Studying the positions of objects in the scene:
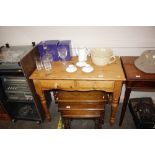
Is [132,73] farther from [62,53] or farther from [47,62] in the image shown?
[47,62]

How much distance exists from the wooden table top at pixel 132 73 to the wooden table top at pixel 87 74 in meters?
0.06

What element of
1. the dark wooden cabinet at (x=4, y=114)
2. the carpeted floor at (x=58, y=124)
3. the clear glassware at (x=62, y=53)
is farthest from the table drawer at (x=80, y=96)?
the dark wooden cabinet at (x=4, y=114)

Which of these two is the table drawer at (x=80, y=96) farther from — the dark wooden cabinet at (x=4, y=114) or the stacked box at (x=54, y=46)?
the dark wooden cabinet at (x=4, y=114)

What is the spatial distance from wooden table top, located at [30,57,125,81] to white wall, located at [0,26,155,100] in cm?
32

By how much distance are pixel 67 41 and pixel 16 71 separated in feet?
2.26

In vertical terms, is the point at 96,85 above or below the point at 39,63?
below

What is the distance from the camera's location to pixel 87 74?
1.49m

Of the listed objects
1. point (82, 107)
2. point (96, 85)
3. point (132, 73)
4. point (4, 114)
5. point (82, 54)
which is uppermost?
point (82, 54)

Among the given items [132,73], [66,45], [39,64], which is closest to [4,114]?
[39,64]

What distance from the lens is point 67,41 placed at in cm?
171

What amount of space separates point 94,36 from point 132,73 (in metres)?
0.66

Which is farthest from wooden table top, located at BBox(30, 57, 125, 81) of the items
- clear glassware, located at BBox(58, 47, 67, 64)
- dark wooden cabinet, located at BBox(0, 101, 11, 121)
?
dark wooden cabinet, located at BBox(0, 101, 11, 121)

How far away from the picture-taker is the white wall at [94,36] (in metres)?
1.69
